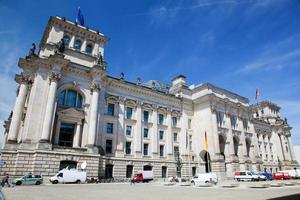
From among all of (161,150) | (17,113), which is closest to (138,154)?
(161,150)

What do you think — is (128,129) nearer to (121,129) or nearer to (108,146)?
(121,129)

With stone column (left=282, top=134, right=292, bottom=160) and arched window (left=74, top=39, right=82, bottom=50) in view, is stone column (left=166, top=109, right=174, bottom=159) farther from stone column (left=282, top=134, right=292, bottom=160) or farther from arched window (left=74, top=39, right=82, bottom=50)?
stone column (left=282, top=134, right=292, bottom=160)

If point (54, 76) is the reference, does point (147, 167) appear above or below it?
below

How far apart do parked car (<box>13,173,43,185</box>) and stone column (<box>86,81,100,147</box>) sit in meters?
8.89

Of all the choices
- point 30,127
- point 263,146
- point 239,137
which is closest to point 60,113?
point 30,127

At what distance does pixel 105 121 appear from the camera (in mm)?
40219

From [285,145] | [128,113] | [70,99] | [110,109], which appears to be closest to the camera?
[70,99]

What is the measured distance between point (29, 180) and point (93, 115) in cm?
1341

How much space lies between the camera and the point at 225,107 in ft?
187

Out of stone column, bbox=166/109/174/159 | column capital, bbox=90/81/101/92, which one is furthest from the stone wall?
stone column, bbox=166/109/174/159

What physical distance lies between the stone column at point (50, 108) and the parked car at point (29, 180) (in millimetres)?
5377

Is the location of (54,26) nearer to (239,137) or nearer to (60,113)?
(60,113)

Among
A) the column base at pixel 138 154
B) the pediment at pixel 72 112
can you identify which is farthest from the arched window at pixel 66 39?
the column base at pixel 138 154

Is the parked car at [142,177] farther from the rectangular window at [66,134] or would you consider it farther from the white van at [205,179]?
the rectangular window at [66,134]
